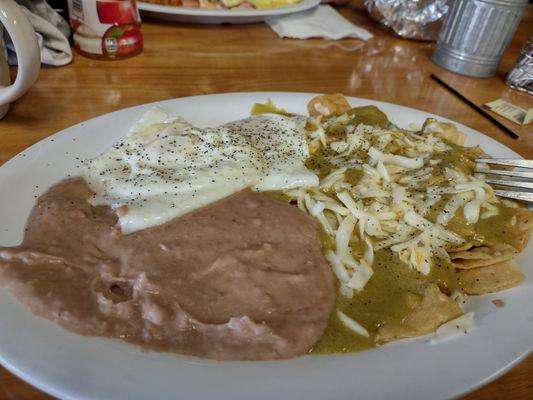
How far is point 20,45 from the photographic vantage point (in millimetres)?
1479

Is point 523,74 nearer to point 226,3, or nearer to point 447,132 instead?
point 447,132

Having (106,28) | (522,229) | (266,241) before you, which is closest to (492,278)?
(522,229)

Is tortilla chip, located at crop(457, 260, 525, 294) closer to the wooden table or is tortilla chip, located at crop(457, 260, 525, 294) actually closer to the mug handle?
the wooden table

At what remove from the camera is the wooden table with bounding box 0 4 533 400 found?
2.00 metres

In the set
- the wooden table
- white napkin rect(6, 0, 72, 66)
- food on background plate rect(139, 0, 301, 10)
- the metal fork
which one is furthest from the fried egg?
food on background plate rect(139, 0, 301, 10)

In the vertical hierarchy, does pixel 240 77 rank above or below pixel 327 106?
below

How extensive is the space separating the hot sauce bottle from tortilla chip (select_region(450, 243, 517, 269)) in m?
1.87

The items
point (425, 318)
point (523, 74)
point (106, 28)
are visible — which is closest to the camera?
point (425, 318)

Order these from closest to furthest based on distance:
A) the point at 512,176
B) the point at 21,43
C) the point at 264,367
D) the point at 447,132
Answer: the point at 264,367, the point at 21,43, the point at 512,176, the point at 447,132

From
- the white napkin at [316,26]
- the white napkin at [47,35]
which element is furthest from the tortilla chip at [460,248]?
the white napkin at [316,26]

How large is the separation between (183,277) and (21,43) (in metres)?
0.97

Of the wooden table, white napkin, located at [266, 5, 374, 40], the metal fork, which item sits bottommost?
the wooden table

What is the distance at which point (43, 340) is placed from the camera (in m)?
0.96

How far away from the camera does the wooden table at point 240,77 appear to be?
2.00 m
